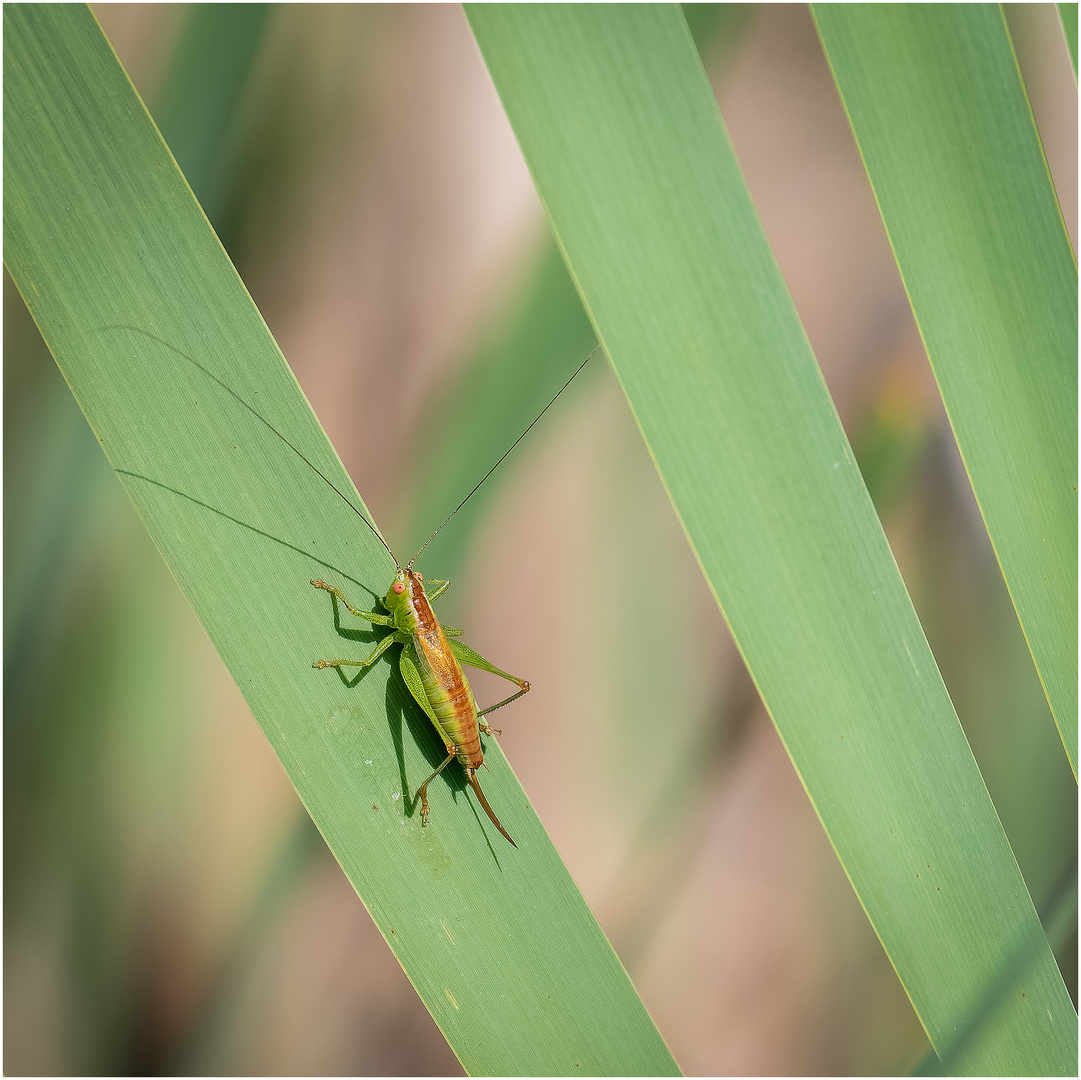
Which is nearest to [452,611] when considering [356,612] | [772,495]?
[356,612]

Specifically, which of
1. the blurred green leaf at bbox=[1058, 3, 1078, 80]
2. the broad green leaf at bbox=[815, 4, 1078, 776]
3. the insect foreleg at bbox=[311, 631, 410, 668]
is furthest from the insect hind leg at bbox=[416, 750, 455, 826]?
the blurred green leaf at bbox=[1058, 3, 1078, 80]

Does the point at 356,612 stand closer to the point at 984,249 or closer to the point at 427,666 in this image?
the point at 427,666

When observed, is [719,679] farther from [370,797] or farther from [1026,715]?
[370,797]

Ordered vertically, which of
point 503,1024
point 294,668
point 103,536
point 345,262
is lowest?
point 503,1024

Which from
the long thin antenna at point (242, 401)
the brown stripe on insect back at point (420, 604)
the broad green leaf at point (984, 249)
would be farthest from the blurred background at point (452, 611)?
the broad green leaf at point (984, 249)

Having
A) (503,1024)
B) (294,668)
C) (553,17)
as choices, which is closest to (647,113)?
(553,17)

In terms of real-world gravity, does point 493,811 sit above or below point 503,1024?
above
